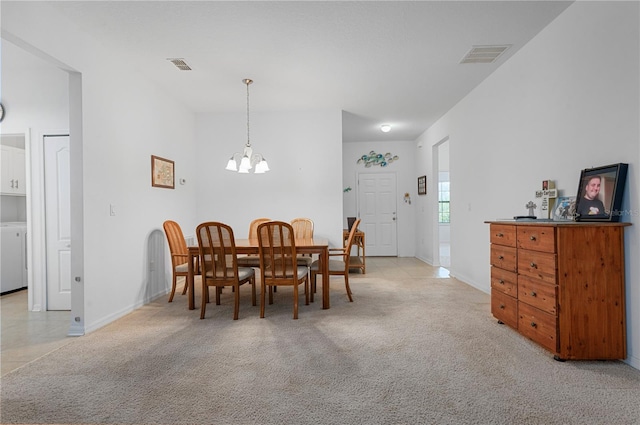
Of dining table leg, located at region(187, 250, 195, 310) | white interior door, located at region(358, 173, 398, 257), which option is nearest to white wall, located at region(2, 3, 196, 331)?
dining table leg, located at region(187, 250, 195, 310)

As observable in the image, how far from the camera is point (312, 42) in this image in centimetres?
331

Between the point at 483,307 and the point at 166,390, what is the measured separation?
3078 millimetres

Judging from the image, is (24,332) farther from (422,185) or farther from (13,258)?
(422,185)

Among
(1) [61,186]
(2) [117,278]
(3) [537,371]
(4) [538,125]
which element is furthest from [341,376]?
(1) [61,186]

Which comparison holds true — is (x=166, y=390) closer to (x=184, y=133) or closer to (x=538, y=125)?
(x=538, y=125)

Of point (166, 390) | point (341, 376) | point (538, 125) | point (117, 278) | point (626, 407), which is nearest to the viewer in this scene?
point (626, 407)

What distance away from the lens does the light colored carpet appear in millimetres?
1780

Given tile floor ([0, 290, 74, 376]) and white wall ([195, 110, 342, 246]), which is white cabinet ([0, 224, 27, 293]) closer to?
tile floor ([0, 290, 74, 376])

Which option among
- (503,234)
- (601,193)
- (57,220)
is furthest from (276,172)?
(601,193)

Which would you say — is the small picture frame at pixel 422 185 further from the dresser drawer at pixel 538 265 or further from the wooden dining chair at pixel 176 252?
the wooden dining chair at pixel 176 252

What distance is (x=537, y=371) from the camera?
2219 mm

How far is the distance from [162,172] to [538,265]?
420 centimetres

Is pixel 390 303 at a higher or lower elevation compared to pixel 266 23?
lower

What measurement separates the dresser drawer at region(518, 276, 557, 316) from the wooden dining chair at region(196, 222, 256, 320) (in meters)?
2.44
